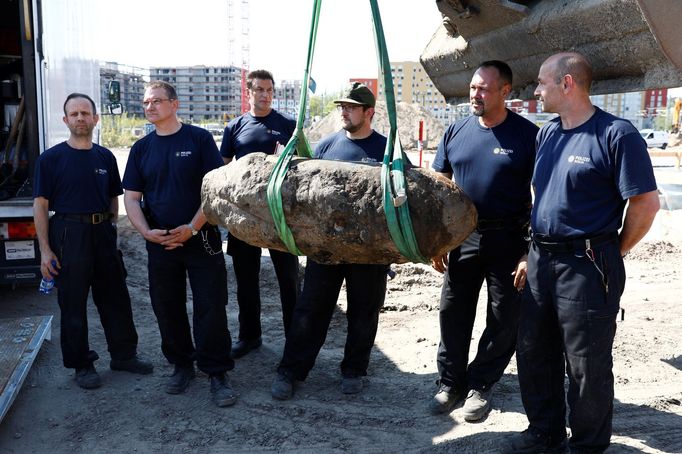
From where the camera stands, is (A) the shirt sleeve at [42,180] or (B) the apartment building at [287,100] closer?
(A) the shirt sleeve at [42,180]

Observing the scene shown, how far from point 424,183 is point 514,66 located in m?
1.38

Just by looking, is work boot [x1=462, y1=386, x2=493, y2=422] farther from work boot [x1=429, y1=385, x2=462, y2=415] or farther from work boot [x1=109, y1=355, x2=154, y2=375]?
work boot [x1=109, y1=355, x2=154, y2=375]

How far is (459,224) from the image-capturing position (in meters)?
2.86

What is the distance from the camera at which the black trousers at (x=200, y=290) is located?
404 centimetres

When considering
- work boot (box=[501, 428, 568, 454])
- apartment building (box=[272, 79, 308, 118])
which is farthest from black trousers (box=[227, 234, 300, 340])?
apartment building (box=[272, 79, 308, 118])

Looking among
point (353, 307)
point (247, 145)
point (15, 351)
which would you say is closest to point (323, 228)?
point (353, 307)

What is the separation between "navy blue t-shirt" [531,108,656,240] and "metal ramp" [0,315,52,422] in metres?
2.97

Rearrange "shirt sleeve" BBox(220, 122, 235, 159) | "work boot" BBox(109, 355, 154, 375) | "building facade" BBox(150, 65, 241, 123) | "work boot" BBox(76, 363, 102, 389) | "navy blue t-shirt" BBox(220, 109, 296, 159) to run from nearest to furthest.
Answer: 1. "work boot" BBox(76, 363, 102, 389)
2. "work boot" BBox(109, 355, 154, 375)
3. "navy blue t-shirt" BBox(220, 109, 296, 159)
4. "shirt sleeve" BBox(220, 122, 235, 159)
5. "building facade" BBox(150, 65, 241, 123)

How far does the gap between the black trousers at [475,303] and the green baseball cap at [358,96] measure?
1.03 m

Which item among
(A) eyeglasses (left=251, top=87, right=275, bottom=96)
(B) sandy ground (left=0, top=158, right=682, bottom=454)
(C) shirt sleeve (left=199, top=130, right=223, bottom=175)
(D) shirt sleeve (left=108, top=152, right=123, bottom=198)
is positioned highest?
(A) eyeglasses (left=251, top=87, right=275, bottom=96)

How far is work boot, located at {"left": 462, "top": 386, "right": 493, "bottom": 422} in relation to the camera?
378cm

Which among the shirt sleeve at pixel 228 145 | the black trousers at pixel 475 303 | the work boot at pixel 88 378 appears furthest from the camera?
the shirt sleeve at pixel 228 145

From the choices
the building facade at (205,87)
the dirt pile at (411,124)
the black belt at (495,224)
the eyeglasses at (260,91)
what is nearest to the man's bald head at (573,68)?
the black belt at (495,224)

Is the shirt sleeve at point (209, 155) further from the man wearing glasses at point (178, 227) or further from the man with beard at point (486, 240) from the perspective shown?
the man with beard at point (486, 240)
